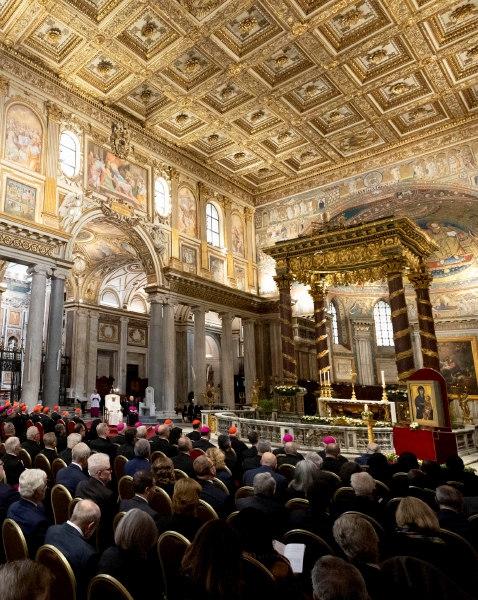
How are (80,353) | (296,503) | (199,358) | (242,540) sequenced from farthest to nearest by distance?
(80,353), (199,358), (296,503), (242,540)

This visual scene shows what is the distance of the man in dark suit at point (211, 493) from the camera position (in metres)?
3.99

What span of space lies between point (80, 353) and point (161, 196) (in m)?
9.86

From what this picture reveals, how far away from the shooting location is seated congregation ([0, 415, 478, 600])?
1.91 meters

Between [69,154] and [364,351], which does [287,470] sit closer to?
[69,154]

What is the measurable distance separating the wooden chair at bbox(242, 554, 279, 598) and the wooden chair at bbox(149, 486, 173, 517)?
1.90m

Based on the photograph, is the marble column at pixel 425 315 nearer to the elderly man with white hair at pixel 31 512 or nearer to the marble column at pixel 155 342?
the marble column at pixel 155 342

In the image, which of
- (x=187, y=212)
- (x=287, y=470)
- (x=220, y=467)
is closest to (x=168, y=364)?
(x=187, y=212)

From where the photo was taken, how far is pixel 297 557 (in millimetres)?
2648

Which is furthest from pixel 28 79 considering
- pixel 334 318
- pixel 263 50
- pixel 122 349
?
pixel 334 318

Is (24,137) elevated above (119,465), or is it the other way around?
(24,137)

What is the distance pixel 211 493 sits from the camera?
13.3 feet

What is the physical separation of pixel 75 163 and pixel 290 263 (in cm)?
904

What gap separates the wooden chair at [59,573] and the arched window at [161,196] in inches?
701

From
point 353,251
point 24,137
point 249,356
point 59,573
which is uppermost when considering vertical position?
point 24,137
